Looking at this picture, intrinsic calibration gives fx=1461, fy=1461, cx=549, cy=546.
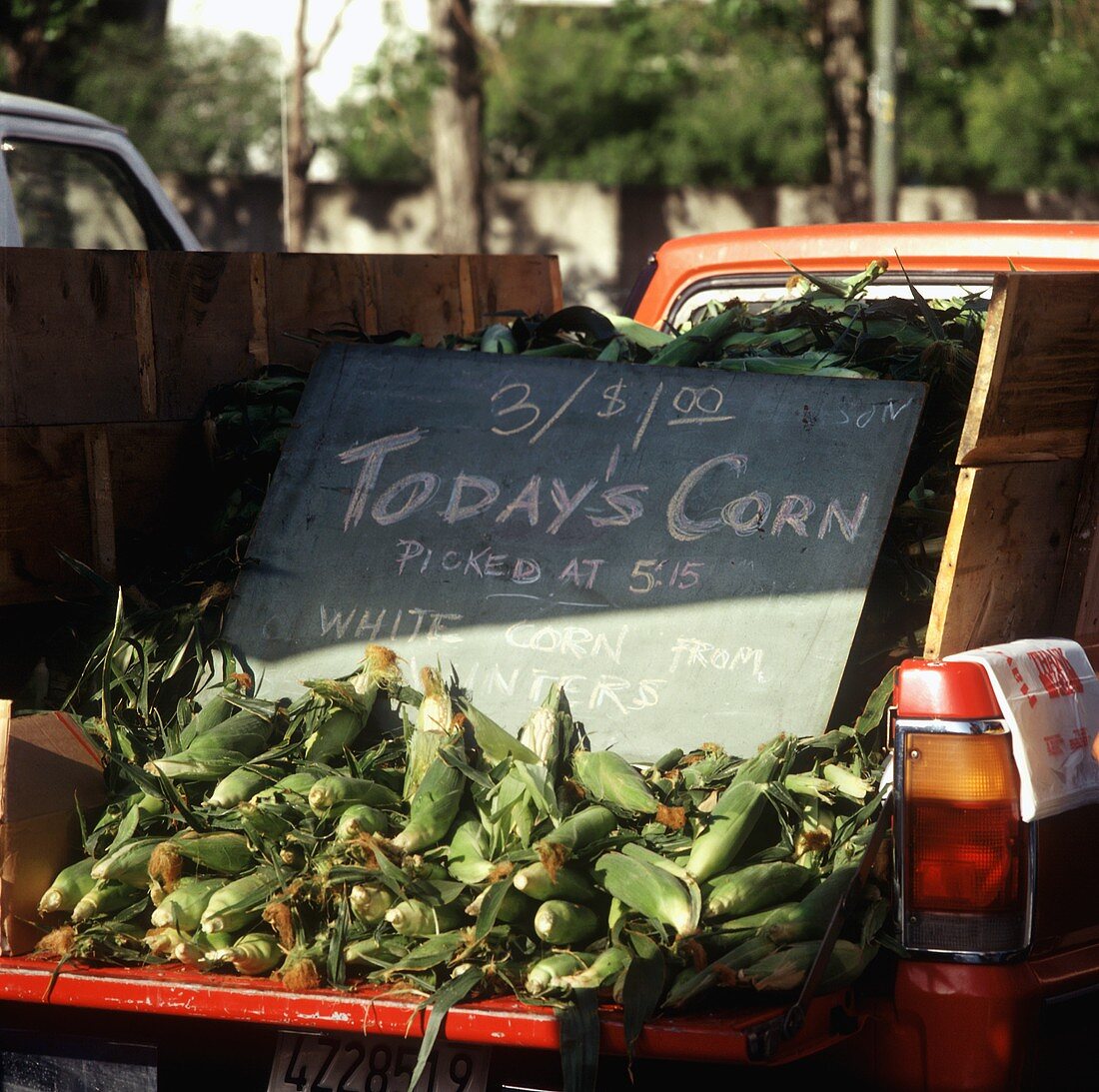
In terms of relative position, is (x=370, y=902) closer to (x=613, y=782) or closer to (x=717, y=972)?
(x=613, y=782)

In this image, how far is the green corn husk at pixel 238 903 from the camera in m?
2.31

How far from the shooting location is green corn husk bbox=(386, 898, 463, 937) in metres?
2.25

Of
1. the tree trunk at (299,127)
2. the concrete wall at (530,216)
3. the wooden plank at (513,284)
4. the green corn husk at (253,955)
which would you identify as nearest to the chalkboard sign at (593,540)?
the green corn husk at (253,955)

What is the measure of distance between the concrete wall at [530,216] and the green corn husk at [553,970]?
14319mm

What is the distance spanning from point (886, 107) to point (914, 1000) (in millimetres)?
9578

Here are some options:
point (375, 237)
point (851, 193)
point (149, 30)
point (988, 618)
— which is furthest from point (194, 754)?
point (149, 30)

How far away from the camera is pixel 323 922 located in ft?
7.73

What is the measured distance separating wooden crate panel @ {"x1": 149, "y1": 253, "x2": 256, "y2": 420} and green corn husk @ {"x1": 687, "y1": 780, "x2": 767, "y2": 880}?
5.93 ft

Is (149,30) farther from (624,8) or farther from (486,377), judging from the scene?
(486,377)

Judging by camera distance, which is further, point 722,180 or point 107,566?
point 722,180

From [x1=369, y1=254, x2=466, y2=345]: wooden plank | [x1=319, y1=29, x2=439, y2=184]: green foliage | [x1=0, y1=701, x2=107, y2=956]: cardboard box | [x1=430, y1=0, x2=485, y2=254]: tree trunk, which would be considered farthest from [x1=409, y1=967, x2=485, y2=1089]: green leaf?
[x1=319, y1=29, x2=439, y2=184]: green foliage

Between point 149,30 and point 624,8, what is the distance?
11059mm

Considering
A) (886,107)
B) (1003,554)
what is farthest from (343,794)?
(886,107)

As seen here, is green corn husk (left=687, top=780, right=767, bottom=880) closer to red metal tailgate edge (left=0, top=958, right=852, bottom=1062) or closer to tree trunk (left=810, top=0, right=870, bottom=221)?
red metal tailgate edge (left=0, top=958, right=852, bottom=1062)
